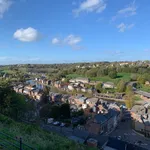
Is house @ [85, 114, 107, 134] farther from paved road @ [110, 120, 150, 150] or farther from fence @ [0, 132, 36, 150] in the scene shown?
fence @ [0, 132, 36, 150]

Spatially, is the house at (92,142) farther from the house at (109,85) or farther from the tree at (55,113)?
the house at (109,85)

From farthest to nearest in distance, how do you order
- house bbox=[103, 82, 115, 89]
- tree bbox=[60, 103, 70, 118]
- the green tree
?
the green tree → house bbox=[103, 82, 115, 89] → tree bbox=[60, 103, 70, 118]

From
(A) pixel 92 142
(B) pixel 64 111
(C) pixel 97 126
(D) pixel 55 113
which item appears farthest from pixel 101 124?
(D) pixel 55 113

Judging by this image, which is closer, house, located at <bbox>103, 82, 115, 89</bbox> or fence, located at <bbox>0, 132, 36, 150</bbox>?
fence, located at <bbox>0, 132, 36, 150</bbox>

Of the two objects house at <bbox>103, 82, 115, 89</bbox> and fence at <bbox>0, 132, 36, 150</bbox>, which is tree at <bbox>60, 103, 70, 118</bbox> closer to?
fence at <bbox>0, 132, 36, 150</bbox>

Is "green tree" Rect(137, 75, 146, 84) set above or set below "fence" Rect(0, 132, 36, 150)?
below

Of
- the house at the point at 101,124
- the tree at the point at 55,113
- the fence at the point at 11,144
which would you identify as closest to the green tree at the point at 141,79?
the house at the point at 101,124

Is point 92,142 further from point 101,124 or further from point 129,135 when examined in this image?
point 129,135

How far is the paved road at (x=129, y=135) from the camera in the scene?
63.5 ft

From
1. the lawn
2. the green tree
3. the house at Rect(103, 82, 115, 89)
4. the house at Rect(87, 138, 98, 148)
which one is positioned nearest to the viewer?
the house at Rect(87, 138, 98, 148)

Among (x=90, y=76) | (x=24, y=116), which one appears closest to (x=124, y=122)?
(x=24, y=116)

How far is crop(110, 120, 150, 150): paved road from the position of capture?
19.3 meters

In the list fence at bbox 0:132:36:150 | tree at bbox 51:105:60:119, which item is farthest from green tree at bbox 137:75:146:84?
fence at bbox 0:132:36:150

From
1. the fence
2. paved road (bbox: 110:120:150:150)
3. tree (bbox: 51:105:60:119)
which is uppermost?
the fence
